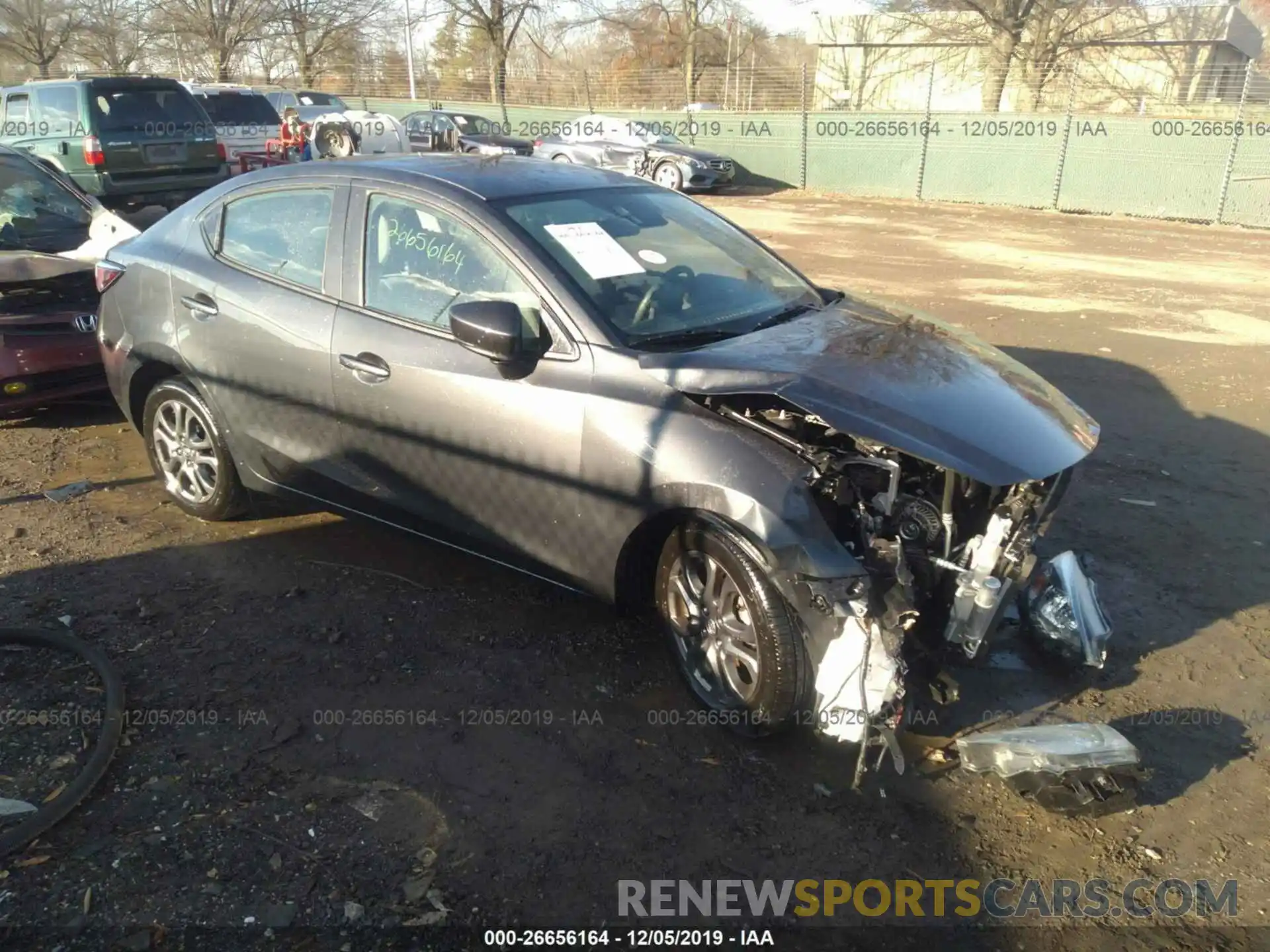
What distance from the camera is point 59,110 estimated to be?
1202 centimetres

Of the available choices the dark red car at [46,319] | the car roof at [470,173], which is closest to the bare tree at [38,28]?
the dark red car at [46,319]

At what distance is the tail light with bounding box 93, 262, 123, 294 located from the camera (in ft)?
15.7

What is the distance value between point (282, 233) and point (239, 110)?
1709 centimetres

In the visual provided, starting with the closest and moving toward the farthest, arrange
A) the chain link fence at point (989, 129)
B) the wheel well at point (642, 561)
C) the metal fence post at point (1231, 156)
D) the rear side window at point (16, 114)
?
the wheel well at point (642, 561) < the rear side window at point (16, 114) < the metal fence post at point (1231, 156) < the chain link fence at point (989, 129)

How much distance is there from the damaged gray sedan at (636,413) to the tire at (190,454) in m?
0.03

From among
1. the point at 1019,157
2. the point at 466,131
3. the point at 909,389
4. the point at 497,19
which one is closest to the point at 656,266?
the point at 909,389

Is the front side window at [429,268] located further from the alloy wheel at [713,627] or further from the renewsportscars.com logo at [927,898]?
the renewsportscars.com logo at [927,898]

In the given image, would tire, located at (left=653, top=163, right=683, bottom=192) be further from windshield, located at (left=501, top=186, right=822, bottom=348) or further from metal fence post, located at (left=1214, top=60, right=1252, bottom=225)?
windshield, located at (left=501, top=186, right=822, bottom=348)

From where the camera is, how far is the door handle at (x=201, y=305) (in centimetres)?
427

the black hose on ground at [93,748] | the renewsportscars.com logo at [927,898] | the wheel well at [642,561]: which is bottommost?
the renewsportscars.com logo at [927,898]

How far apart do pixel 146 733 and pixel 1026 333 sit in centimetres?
761

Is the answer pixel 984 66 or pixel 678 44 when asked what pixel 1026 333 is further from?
pixel 678 44

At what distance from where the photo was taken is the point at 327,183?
4039 millimetres

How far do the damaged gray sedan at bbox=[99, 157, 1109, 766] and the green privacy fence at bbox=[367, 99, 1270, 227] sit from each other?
15.9 metres
